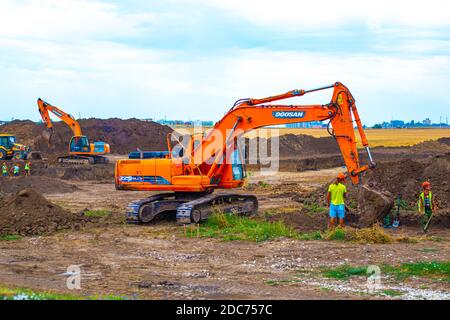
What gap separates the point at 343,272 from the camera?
40.8 feet

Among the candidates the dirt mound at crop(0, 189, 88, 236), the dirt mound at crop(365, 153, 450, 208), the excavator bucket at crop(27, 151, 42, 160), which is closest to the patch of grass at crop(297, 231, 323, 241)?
the dirt mound at crop(365, 153, 450, 208)

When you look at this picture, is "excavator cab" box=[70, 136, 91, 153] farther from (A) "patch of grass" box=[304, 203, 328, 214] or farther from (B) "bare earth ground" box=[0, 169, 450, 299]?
(B) "bare earth ground" box=[0, 169, 450, 299]

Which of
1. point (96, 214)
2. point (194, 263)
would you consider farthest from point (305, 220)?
point (96, 214)

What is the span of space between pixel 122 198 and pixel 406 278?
1850 centimetres

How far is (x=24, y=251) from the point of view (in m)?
15.7

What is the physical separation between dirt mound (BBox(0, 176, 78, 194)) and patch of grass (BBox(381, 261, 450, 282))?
2120 centimetres

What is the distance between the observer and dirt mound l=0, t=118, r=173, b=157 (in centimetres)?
6107

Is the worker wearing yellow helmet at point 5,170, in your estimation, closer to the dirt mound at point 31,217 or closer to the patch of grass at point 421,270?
the dirt mound at point 31,217

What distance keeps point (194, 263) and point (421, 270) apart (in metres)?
4.40

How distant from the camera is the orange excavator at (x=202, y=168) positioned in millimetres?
19000

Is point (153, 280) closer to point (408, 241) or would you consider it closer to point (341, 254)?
point (341, 254)
